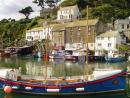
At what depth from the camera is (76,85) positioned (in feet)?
111

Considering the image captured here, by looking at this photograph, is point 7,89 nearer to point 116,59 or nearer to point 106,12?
point 116,59

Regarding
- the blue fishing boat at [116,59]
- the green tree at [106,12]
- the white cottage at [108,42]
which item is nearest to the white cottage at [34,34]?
the green tree at [106,12]

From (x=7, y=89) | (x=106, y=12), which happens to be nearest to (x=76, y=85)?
(x=7, y=89)

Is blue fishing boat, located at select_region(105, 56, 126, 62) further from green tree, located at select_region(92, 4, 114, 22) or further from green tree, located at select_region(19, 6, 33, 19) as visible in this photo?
green tree, located at select_region(19, 6, 33, 19)

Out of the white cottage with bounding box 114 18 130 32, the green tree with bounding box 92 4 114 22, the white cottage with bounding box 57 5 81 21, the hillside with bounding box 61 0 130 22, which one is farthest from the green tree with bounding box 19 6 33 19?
the white cottage with bounding box 114 18 130 32

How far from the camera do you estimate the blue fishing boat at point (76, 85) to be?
34000mm

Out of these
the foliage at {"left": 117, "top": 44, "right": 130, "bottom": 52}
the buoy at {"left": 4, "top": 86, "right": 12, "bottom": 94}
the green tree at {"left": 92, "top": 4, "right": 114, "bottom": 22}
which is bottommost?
the buoy at {"left": 4, "top": 86, "right": 12, "bottom": 94}

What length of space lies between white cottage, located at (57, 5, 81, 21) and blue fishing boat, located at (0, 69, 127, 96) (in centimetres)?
9215

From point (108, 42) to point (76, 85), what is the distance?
66.0m

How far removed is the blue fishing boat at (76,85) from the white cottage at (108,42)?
→ 60.3m

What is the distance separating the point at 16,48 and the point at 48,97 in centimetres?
8110

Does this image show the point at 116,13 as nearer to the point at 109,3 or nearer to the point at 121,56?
the point at 109,3

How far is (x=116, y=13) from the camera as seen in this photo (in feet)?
368

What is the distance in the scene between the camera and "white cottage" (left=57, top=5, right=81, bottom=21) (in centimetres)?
12631
